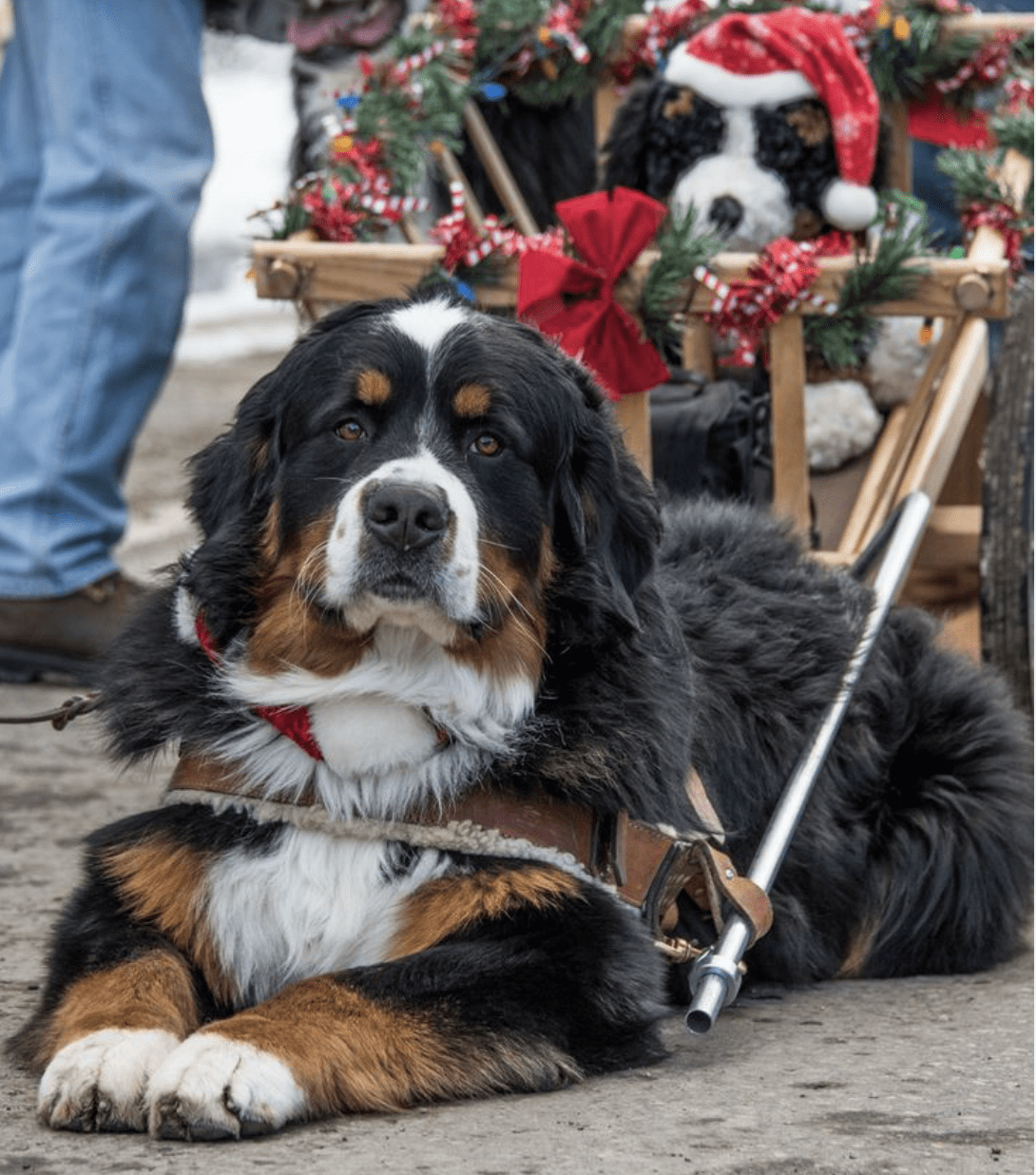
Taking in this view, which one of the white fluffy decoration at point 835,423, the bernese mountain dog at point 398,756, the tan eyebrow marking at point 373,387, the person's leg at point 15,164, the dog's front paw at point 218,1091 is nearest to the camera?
the dog's front paw at point 218,1091

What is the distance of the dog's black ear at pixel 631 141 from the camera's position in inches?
215

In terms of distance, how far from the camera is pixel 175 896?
3.17 meters

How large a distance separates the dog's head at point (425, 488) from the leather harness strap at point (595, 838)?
21 cm

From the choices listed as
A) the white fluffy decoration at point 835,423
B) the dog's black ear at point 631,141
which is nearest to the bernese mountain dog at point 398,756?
the white fluffy decoration at point 835,423

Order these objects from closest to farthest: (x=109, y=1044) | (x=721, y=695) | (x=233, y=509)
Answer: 1. (x=109, y=1044)
2. (x=233, y=509)
3. (x=721, y=695)

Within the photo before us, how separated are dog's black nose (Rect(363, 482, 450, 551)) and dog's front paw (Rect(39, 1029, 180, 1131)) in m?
0.79

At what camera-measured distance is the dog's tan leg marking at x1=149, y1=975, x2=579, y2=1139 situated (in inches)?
107

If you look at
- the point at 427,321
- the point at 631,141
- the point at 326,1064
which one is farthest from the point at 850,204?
the point at 326,1064

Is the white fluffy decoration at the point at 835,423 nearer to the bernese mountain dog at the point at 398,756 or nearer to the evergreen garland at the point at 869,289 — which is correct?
the evergreen garland at the point at 869,289

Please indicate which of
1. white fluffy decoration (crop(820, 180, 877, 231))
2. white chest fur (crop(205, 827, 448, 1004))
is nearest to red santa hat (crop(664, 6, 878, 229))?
white fluffy decoration (crop(820, 180, 877, 231))

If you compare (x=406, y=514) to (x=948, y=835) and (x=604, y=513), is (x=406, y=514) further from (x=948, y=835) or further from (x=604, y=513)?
(x=948, y=835)

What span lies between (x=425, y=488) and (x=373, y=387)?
0.84 feet

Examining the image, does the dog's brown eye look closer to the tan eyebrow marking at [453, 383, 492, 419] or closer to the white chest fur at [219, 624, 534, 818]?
the tan eyebrow marking at [453, 383, 492, 419]

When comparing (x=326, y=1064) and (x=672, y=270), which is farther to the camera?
(x=672, y=270)
